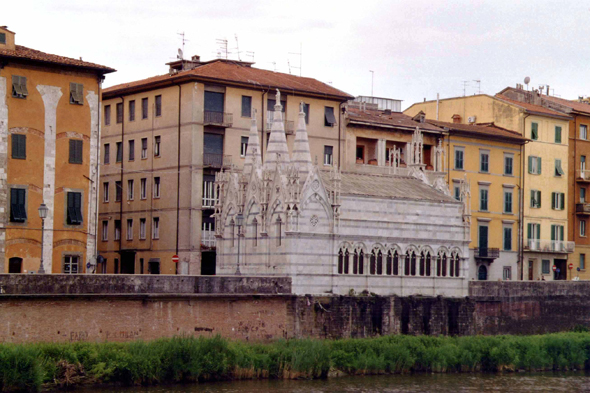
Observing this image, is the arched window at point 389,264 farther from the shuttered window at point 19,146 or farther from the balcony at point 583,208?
the balcony at point 583,208

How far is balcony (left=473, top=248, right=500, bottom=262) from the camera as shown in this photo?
3524 inches

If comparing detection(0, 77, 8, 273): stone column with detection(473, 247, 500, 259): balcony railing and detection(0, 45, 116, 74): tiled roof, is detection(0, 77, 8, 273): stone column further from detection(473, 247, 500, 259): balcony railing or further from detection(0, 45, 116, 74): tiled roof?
detection(473, 247, 500, 259): balcony railing

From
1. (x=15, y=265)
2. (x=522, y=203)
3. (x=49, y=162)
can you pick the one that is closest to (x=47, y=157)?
(x=49, y=162)

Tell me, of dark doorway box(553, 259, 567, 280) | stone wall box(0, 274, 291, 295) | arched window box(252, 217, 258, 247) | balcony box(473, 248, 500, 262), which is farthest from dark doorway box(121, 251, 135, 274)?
dark doorway box(553, 259, 567, 280)

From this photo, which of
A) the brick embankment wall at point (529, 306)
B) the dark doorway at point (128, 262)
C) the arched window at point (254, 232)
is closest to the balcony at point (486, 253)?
the brick embankment wall at point (529, 306)

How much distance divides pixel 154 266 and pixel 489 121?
30986 mm

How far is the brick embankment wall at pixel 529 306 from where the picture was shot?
230 feet

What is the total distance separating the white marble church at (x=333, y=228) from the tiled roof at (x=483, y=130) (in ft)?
66.7

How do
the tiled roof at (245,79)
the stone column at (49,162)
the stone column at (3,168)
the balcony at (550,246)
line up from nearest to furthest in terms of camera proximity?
the stone column at (3,168) → the stone column at (49,162) → the tiled roof at (245,79) → the balcony at (550,246)

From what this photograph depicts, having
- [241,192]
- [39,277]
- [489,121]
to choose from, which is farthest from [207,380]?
[489,121]

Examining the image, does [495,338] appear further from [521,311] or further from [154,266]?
[154,266]

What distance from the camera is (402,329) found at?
6550 cm

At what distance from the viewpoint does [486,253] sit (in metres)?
89.9

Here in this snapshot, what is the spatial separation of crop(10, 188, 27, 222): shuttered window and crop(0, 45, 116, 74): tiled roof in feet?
23.0
